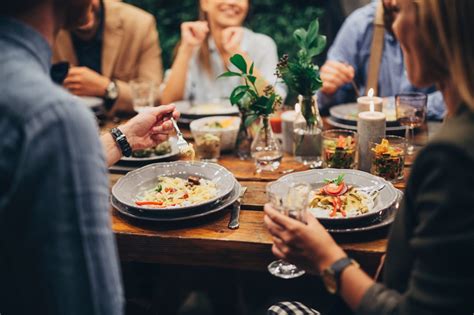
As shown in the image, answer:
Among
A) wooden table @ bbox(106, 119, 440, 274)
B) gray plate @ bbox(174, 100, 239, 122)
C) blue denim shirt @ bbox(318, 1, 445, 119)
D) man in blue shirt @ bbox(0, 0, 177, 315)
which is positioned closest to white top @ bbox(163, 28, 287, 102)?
blue denim shirt @ bbox(318, 1, 445, 119)

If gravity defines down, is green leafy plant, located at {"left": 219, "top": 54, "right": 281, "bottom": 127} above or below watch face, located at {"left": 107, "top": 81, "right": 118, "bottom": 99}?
above

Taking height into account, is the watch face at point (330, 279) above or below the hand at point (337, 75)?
Result: below

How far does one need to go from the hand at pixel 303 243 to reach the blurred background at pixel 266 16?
11.3ft

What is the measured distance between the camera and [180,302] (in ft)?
8.75

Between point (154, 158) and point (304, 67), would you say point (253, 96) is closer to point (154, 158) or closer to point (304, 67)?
point (304, 67)

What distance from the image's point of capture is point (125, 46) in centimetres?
340

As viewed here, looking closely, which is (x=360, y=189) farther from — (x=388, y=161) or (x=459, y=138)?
(x=459, y=138)

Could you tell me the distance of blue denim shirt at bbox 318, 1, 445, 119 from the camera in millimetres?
3109

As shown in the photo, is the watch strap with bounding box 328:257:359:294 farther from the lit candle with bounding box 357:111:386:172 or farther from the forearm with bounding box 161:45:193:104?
the forearm with bounding box 161:45:193:104

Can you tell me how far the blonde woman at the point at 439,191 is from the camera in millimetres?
907

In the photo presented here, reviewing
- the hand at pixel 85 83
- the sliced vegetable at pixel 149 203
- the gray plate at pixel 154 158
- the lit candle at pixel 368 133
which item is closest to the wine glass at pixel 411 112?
the lit candle at pixel 368 133

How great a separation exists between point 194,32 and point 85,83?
0.69 m

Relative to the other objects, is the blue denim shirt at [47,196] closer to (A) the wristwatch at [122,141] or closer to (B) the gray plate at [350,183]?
(B) the gray plate at [350,183]

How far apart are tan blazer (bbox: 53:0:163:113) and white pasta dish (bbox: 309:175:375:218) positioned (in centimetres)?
199
